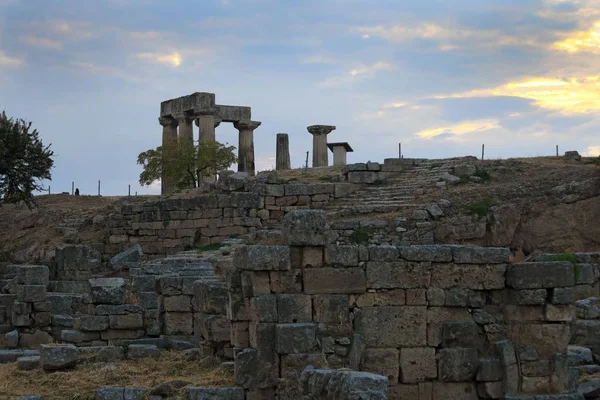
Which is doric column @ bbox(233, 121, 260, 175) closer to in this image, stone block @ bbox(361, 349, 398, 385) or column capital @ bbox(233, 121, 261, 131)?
column capital @ bbox(233, 121, 261, 131)

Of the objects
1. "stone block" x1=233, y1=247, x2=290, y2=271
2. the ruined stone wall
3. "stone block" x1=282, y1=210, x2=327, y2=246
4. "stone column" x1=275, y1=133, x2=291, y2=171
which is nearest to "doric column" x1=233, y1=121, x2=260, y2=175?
"stone column" x1=275, y1=133, x2=291, y2=171

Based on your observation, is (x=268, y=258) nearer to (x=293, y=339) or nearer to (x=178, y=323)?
(x=293, y=339)

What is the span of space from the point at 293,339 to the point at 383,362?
1.29m

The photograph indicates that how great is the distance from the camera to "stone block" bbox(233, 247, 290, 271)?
38.9ft

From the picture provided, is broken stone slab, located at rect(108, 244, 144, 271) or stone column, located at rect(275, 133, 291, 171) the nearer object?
broken stone slab, located at rect(108, 244, 144, 271)

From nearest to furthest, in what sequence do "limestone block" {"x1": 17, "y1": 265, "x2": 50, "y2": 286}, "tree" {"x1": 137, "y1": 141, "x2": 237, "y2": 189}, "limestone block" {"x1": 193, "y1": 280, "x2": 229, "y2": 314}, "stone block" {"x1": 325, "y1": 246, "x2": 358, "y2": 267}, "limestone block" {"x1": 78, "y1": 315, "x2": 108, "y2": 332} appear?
"stone block" {"x1": 325, "y1": 246, "x2": 358, "y2": 267} → "limestone block" {"x1": 193, "y1": 280, "x2": 229, "y2": 314} → "limestone block" {"x1": 78, "y1": 315, "x2": 108, "y2": 332} → "limestone block" {"x1": 17, "y1": 265, "x2": 50, "y2": 286} → "tree" {"x1": 137, "y1": 141, "x2": 237, "y2": 189}

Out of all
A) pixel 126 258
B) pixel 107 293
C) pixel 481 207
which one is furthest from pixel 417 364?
pixel 126 258

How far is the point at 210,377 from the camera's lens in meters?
12.5

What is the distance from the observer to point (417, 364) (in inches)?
481

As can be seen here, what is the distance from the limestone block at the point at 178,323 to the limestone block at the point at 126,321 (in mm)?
684

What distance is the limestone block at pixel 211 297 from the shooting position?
14023 millimetres

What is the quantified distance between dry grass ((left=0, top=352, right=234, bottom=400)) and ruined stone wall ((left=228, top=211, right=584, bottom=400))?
92 cm

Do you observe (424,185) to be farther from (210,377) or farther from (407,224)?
(210,377)

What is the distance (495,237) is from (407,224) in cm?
229
